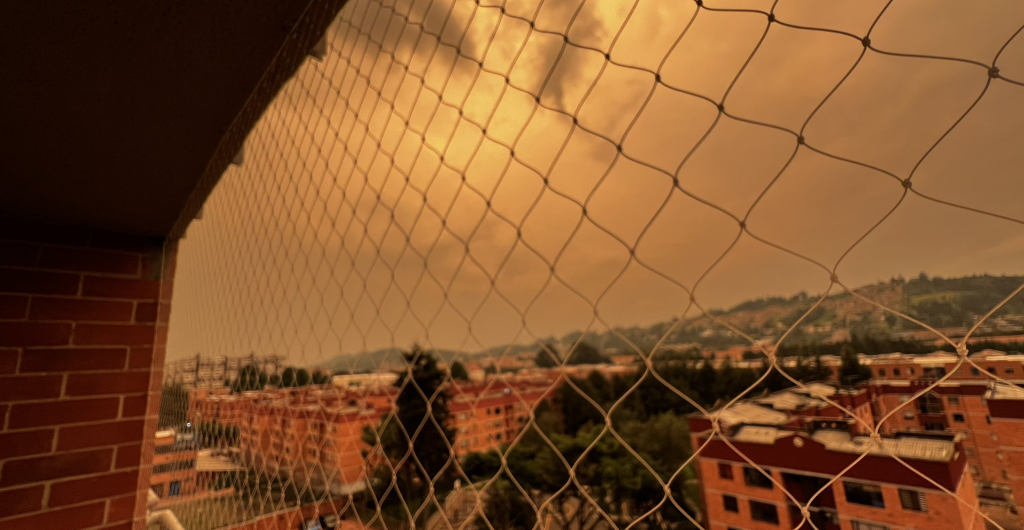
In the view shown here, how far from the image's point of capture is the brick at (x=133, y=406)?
113 centimetres

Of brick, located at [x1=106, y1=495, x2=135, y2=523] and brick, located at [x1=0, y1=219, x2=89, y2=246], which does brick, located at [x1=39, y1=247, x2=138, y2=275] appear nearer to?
brick, located at [x1=0, y1=219, x2=89, y2=246]

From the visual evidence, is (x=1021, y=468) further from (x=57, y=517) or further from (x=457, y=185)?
(x=57, y=517)

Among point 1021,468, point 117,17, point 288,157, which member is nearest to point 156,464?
point 288,157

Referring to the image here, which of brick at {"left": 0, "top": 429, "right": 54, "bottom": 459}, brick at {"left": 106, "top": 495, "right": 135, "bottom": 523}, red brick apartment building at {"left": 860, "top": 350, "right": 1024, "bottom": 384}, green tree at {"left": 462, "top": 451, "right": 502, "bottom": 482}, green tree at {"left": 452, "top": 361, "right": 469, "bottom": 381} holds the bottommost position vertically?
brick at {"left": 106, "top": 495, "right": 135, "bottom": 523}

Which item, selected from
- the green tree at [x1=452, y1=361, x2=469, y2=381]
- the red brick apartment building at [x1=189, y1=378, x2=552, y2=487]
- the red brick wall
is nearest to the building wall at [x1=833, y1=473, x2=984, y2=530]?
the red brick apartment building at [x1=189, y1=378, x2=552, y2=487]

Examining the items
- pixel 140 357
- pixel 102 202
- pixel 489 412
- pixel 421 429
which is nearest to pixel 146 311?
pixel 140 357

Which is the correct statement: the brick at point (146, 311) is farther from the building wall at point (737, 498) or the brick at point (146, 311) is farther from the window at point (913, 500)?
the window at point (913, 500)

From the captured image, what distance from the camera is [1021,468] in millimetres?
222

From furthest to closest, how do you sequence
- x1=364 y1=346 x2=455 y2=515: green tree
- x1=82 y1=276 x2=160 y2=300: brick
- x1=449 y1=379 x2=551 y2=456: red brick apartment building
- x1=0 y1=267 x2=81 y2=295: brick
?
x1=82 y1=276 x2=160 y2=300: brick, x1=0 y1=267 x2=81 y2=295: brick, x1=364 y1=346 x2=455 y2=515: green tree, x1=449 y1=379 x2=551 y2=456: red brick apartment building

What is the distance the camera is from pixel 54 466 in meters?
1.00

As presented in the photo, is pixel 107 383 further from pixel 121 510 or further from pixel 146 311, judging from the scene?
pixel 121 510

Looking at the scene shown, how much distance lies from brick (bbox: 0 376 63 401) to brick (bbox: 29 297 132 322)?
15 cm

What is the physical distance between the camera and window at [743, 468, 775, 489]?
1.07 feet

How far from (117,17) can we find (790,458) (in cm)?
81
